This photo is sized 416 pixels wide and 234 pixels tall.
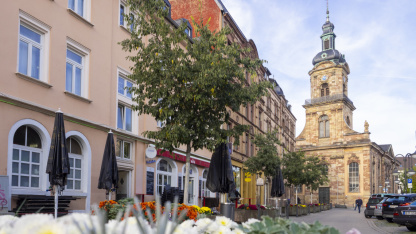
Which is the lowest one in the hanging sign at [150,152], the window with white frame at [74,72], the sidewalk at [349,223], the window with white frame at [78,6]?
the sidewalk at [349,223]

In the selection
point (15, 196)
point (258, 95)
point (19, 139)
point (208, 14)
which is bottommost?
point (15, 196)

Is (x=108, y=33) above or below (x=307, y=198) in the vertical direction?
above

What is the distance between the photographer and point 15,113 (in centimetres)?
1188

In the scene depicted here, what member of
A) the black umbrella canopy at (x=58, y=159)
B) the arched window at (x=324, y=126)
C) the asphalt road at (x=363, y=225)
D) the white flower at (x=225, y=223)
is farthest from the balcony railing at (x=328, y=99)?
the white flower at (x=225, y=223)

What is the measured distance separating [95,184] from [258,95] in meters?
6.64

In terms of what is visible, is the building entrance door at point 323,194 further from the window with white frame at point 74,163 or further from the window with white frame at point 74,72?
the window with white frame at point 74,72

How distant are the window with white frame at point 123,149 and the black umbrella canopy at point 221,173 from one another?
6134mm

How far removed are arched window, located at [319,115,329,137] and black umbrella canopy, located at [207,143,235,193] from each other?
6357cm

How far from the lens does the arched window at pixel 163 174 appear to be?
813 inches

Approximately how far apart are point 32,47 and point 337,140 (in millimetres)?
64679

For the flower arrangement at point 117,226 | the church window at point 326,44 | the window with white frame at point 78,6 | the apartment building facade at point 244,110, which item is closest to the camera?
the flower arrangement at point 117,226

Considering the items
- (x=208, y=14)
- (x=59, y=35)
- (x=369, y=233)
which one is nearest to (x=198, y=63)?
(x=59, y=35)

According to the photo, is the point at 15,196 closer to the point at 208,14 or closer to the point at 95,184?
the point at 95,184

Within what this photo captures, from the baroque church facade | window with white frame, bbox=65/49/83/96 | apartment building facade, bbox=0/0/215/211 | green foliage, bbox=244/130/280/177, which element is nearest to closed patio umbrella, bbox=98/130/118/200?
apartment building facade, bbox=0/0/215/211
